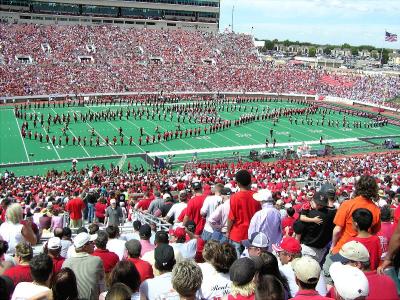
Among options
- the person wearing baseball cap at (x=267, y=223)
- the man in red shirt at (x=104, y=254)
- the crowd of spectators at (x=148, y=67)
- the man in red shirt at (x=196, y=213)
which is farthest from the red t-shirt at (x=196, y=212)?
the crowd of spectators at (x=148, y=67)

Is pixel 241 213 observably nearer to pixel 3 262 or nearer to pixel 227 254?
pixel 227 254

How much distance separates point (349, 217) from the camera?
536cm

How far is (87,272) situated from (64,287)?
2.83 ft

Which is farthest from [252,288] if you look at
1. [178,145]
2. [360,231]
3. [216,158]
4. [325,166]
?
[178,145]

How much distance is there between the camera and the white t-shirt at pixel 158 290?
4145 mm

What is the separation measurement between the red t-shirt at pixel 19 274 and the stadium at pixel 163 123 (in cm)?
19

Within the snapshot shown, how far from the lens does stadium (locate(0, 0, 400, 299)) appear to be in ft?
35.3

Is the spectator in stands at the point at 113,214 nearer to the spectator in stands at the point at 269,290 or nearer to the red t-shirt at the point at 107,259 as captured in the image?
the red t-shirt at the point at 107,259

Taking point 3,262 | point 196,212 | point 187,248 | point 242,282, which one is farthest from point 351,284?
point 196,212

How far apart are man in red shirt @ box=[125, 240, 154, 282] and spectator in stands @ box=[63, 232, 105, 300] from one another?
33cm

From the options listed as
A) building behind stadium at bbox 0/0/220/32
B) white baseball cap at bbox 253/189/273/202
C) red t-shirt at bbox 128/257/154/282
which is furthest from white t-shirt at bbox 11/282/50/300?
building behind stadium at bbox 0/0/220/32

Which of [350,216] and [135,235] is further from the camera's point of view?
[135,235]

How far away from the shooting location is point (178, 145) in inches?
1257

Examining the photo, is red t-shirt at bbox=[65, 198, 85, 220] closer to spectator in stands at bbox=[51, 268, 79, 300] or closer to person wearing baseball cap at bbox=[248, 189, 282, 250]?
person wearing baseball cap at bbox=[248, 189, 282, 250]
